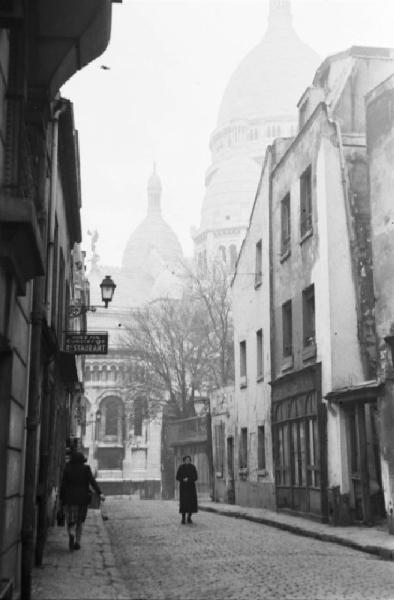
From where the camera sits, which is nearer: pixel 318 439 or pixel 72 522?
pixel 72 522

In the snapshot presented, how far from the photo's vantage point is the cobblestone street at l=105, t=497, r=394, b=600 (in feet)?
29.8

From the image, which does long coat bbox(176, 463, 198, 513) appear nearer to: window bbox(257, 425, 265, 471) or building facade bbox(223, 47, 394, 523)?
building facade bbox(223, 47, 394, 523)

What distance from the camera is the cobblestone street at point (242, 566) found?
29.8 ft

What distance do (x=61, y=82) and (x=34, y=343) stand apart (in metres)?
2.70

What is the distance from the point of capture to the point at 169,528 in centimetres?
1803

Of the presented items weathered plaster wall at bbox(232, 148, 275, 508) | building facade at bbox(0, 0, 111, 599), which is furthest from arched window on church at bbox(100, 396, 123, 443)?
building facade at bbox(0, 0, 111, 599)

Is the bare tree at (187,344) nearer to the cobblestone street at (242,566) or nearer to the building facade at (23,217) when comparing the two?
the cobblestone street at (242,566)

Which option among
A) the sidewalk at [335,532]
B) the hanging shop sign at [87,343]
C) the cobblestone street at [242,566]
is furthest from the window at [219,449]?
the hanging shop sign at [87,343]

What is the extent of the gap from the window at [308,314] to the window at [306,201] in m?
1.44

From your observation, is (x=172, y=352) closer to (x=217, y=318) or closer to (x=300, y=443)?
(x=217, y=318)

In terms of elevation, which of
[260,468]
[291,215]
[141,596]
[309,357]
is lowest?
[141,596]

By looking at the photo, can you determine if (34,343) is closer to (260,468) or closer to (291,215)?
(291,215)

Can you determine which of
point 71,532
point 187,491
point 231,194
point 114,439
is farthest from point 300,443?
point 231,194

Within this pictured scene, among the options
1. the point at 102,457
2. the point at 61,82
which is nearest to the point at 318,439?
the point at 61,82
